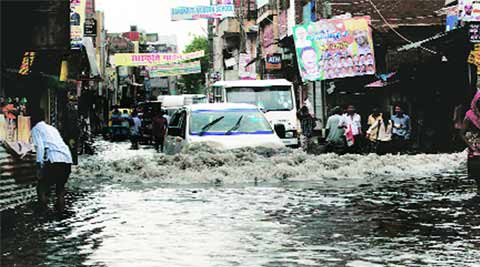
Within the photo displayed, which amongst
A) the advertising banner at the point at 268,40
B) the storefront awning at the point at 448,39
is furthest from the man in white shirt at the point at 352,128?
the advertising banner at the point at 268,40

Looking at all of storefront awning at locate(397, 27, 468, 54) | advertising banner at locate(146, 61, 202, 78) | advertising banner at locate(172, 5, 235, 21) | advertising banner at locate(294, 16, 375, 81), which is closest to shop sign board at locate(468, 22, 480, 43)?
storefront awning at locate(397, 27, 468, 54)

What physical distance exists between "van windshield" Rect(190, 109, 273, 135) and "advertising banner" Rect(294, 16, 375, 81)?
1193 cm

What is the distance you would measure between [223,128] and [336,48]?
13.1 metres

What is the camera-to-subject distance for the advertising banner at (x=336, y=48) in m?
32.1

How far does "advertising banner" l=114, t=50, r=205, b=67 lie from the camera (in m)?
58.8

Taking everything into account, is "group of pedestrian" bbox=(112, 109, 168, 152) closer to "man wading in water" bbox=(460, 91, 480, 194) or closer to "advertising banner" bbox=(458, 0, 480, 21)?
"advertising banner" bbox=(458, 0, 480, 21)

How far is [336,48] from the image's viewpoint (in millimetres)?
32656

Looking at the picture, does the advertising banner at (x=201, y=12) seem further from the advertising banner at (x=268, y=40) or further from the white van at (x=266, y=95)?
the white van at (x=266, y=95)

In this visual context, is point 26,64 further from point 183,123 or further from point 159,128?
point 159,128

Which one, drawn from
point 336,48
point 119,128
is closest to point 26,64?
point 336,48

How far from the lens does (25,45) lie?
16922mm

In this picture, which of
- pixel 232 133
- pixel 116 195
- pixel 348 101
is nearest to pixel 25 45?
pixel 116 195

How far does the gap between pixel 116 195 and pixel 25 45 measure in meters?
3.33

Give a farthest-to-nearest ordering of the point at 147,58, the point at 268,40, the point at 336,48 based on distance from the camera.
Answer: the point at 147,58 → the point at 268,40 → the point at 336,48
